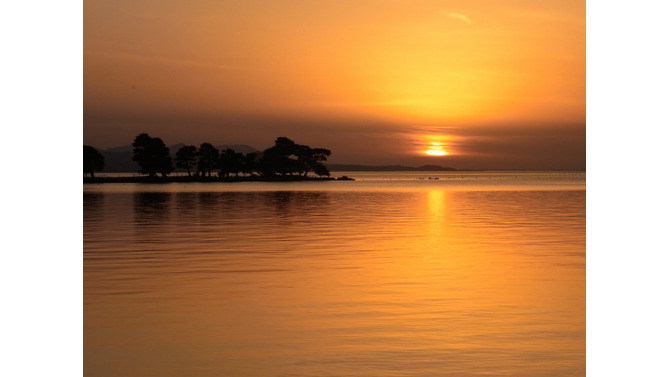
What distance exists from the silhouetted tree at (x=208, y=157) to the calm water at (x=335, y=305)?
444 feet

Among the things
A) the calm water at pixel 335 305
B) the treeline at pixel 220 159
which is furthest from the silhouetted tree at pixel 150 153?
the calm water at pixel 335 305

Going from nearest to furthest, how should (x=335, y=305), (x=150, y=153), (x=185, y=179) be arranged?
(x=335, y=305)
(x=150, y=153)
(x=185, y=179)

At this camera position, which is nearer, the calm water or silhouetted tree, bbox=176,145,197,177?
the calm water

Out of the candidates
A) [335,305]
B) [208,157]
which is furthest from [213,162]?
[335,305]

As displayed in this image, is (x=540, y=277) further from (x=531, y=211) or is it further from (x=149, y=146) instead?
(x=149, y=146)

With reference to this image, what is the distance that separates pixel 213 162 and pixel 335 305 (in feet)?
499

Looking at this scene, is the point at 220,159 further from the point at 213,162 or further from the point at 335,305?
the point at 335,305

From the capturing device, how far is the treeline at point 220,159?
15162 centimetres

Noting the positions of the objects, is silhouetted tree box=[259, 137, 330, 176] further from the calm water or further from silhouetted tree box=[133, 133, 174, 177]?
the calm water

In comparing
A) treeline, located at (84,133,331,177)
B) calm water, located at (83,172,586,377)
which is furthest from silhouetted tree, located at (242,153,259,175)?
calm water, located at (83,172,586,377)

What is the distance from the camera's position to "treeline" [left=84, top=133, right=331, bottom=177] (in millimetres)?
151625

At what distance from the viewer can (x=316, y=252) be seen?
24.2 meters

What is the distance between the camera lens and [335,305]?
50.0ft
